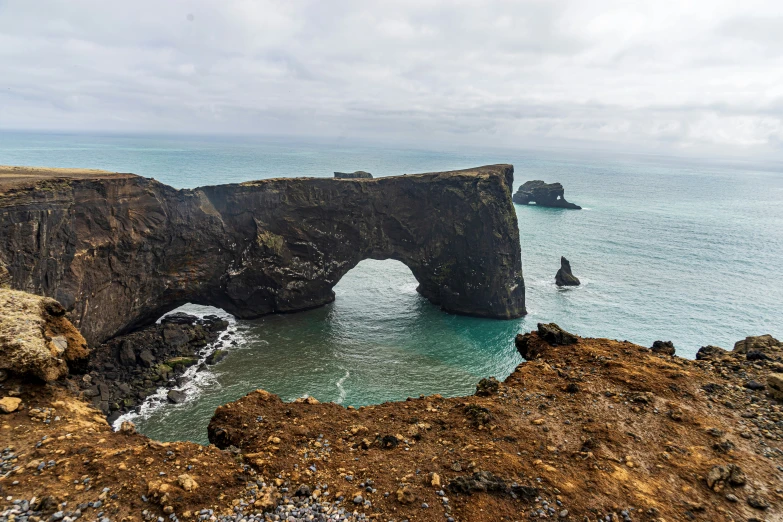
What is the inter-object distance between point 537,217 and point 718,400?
95.7 m

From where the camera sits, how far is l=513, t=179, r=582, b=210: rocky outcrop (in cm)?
11919

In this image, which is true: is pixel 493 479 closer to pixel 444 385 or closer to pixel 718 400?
pixel 718 400

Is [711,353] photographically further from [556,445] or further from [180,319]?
[180,319]

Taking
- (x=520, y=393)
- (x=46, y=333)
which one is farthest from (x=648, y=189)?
(x=46, y=333)

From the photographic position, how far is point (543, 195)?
122 m

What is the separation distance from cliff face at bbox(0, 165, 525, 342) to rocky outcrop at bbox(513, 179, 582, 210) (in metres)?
74.4

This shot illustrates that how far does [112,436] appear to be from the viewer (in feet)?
42.0

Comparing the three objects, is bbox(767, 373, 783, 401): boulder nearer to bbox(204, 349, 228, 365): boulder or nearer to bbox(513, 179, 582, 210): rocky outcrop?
bbox(204, 349, 228, 365): boulder

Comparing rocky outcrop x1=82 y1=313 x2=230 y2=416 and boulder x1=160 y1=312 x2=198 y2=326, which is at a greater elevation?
boulder x1=160 y1=312 x2=198 y2=326

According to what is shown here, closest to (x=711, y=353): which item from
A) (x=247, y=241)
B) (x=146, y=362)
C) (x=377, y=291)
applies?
(x=146, y=362)

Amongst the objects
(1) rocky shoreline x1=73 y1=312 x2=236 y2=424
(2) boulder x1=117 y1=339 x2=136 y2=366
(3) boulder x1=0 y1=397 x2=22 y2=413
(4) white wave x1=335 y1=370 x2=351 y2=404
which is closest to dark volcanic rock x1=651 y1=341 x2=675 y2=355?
(4) white wave x1=335 y1=370 x2=351 y2=404

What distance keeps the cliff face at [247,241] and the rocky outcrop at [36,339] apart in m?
13.9

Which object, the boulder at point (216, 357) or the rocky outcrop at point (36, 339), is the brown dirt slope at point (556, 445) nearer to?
the rocky outcrop at point (36, 339)

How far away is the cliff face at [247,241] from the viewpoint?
98.7 feet
